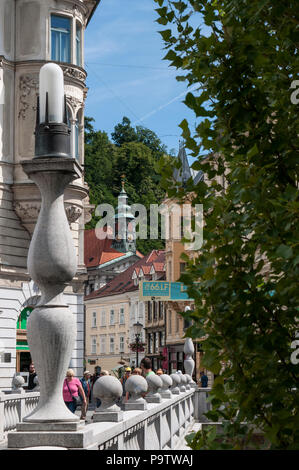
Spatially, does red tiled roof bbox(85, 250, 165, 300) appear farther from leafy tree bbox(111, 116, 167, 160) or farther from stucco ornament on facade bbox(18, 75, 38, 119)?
stucco ornament on facade bbox(18, 75, 38, 119)

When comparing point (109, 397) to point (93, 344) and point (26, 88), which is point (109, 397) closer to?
point (26, 88)

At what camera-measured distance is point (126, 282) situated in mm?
107188

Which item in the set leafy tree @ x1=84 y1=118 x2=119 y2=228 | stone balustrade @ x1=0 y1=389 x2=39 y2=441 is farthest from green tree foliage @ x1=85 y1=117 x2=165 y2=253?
stone balustrade @ x1=0 y1=389 x2=39 y2=441

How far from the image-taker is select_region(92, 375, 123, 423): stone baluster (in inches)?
310

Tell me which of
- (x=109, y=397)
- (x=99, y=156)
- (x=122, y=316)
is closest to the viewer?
(x=109, y=397)

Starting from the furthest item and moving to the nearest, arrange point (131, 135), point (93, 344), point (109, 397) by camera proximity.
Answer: point (131, 135) → point (93, 344) → point (109, 397)

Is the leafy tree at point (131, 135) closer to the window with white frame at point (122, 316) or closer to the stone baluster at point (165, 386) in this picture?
the window with white frame at point (122, 316)

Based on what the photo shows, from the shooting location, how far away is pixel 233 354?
13.6ft

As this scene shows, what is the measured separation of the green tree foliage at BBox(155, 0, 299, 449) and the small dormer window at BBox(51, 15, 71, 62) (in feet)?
93.8

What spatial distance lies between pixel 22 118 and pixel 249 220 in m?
28.8

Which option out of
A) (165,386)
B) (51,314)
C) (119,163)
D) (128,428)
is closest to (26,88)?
(165,386)

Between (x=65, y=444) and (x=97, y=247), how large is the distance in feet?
420

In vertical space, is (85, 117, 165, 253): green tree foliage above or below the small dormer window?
above

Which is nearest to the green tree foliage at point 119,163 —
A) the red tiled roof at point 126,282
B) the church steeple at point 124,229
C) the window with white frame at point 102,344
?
the red tiled roof at point 126,282
